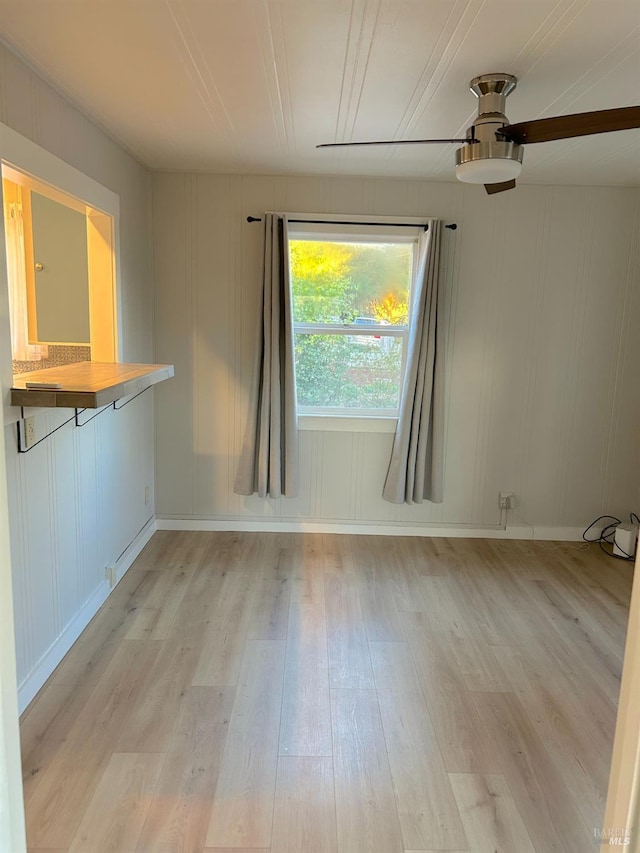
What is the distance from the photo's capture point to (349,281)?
12.6 feet

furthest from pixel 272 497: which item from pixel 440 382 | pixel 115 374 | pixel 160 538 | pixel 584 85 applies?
pixel 584 85

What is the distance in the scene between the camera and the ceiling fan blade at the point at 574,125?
5.54 feet

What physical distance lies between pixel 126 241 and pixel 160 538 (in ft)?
6.34

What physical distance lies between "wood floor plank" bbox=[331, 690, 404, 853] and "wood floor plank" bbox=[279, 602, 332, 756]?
0.17 ft

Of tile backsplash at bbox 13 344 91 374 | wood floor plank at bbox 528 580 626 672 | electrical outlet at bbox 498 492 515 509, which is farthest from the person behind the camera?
electrical outlet at bbox 498 492 515 509

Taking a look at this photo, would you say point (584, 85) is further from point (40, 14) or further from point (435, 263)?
point (40, 14)

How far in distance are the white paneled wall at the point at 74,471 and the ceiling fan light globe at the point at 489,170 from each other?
164cm

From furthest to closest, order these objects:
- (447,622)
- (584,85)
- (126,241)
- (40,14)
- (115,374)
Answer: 1. (126,241)
2. (447,622)
3. (115,374)
4. (584,85)
5. (40,14)

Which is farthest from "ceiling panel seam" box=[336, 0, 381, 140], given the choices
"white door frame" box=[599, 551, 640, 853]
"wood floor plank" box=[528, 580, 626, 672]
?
"wood floor plank" box=[528, 580, 626, 672]

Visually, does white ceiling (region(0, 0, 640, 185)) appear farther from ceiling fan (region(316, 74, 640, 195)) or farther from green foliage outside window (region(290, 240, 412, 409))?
green foliage outside window (region(290, 240, 412, 409))

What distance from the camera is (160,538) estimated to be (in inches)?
154

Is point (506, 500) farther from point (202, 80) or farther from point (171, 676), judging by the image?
point (202, 80)

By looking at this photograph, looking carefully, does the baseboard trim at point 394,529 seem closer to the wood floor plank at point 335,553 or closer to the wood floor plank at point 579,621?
the wood floor plank at point 335,553

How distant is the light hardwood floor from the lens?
67.4 inches
